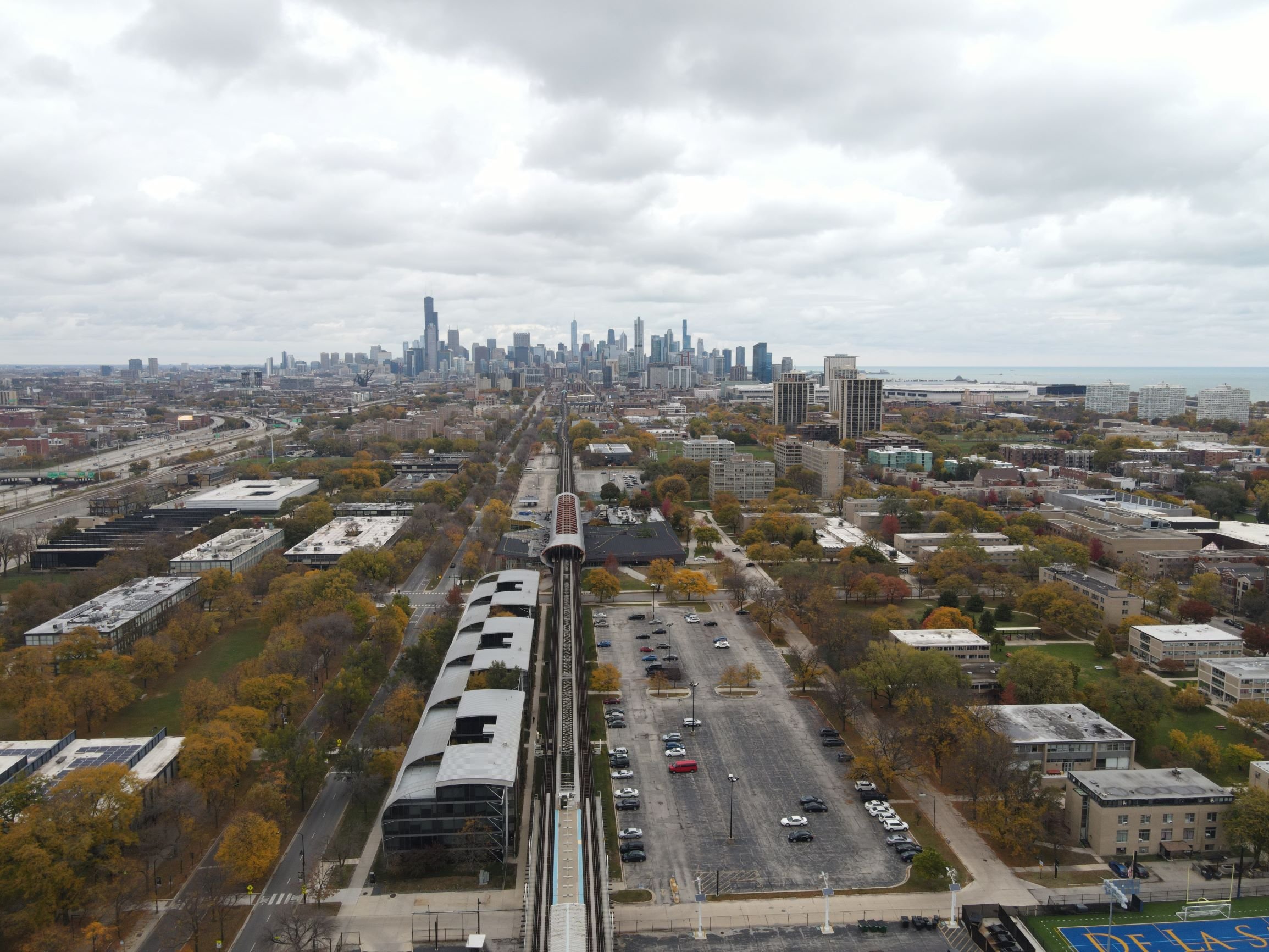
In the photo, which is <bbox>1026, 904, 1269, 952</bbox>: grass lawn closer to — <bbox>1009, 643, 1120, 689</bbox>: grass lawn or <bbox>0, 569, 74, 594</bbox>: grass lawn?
<bbox>1009, 643, 1120, 689</bbox>: grass lawn

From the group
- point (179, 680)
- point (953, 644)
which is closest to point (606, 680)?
point (953, 644)

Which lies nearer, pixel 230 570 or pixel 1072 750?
pixel 1072 750

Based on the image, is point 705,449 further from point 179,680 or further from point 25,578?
point 179,680

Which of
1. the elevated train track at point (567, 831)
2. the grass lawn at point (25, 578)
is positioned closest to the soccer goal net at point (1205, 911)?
the elevated train track at point (567, 831)

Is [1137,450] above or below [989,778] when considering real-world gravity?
above

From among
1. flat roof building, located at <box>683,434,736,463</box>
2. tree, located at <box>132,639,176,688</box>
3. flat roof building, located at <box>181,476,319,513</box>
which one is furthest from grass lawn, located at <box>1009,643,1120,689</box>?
flat roof building, located at <box>683,434,736,463</box>

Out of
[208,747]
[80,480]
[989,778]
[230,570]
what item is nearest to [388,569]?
[230,570]

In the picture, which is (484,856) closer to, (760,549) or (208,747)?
(208,747)
